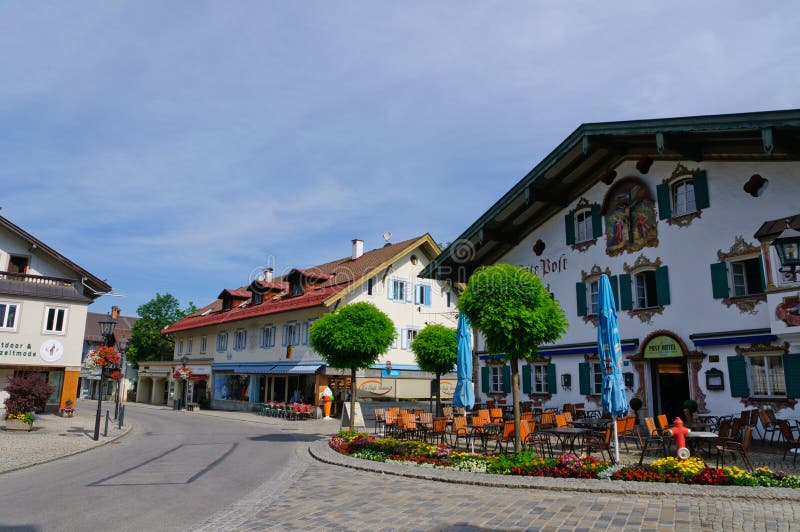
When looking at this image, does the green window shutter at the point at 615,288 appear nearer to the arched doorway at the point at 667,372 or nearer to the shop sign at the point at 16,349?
the arched doorway at the point at 667,372

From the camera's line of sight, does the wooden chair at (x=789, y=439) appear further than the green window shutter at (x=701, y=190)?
No

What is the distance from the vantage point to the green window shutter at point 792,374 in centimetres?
1409

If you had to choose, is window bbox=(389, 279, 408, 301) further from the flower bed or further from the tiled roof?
the flower bed

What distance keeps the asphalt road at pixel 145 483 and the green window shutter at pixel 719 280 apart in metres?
12.4

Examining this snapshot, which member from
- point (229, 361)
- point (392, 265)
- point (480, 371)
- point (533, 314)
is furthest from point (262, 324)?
point (533, 314)

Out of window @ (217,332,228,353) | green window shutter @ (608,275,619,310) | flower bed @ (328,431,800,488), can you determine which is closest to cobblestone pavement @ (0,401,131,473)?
flower bed @ (328,431,800,488)

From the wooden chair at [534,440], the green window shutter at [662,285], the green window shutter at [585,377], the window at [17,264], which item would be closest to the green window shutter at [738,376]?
the green window shutter at [662,285]

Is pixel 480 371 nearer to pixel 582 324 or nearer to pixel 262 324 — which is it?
pixel 582 324

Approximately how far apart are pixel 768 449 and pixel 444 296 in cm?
2299

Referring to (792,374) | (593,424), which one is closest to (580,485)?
(593,424)

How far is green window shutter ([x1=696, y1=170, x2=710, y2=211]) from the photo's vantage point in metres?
16.7

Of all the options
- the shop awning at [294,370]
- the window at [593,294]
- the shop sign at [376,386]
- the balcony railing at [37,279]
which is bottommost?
the shop sign at [376,386]

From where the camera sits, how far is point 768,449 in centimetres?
1370

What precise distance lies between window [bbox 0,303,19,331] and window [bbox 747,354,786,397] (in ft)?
97.1
